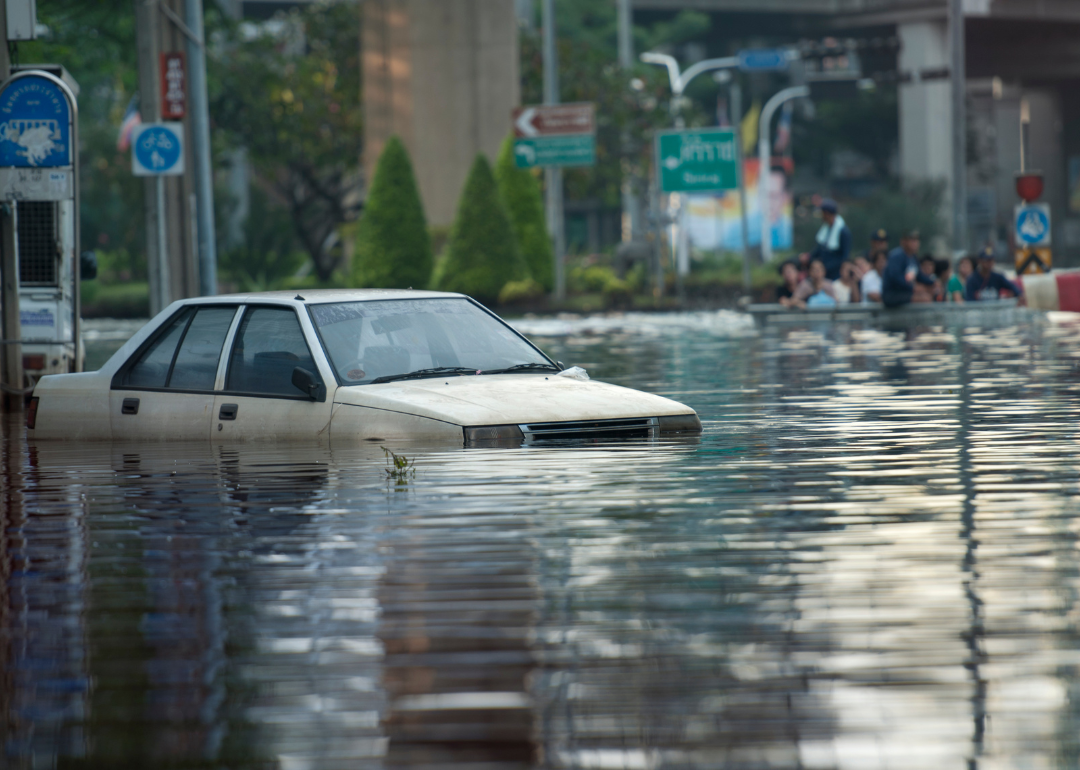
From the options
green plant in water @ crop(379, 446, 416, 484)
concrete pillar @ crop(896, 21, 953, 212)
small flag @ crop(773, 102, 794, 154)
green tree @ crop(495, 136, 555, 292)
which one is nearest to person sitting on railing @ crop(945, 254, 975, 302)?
green tree @ crop(495, 136, 555, 292)

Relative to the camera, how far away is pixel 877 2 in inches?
2667

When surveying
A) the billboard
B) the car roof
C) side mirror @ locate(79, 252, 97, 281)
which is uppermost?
the billboard

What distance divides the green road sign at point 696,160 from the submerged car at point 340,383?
3237cm

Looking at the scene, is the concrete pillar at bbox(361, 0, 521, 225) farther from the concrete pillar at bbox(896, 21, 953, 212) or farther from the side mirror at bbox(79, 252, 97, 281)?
the side mirror at bbox(79, 252, 97, 281)

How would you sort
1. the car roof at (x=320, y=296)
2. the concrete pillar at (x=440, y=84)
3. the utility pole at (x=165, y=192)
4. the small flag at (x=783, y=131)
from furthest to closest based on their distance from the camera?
1. the small flag at (x=783, y=131)
2. the concrete pillar at (x=440, y=84)
3. the utility pole at (x=165, y=192)
4. the car roof at (x=320, y=296)

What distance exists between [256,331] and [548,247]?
34.4m

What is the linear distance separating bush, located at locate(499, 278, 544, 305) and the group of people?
493 inches

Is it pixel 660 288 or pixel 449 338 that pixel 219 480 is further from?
pixel 660 288

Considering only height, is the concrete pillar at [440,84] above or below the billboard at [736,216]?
above

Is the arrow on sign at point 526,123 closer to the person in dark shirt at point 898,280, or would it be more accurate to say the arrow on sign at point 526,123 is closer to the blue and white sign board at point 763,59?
the blue and white sign board at point 763,59

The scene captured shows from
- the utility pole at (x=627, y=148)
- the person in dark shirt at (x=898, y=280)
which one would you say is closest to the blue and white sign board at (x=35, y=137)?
the person in dark shirt at (x=898, y=280)

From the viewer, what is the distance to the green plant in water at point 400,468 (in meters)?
9.12

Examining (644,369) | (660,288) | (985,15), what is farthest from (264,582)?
(985,15)

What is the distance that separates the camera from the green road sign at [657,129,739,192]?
43031mm
